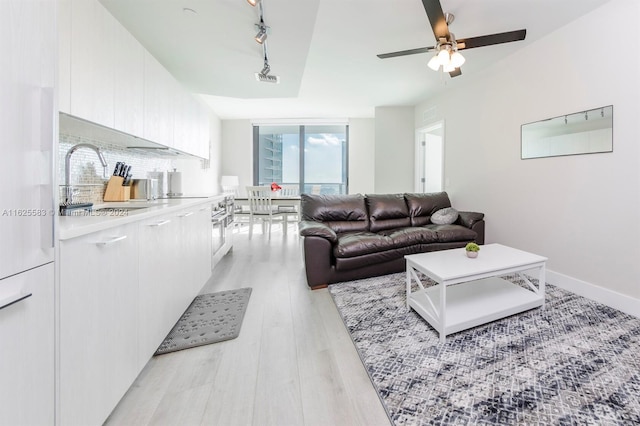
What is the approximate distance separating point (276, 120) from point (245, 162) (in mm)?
1333

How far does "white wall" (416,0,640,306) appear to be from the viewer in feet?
7.09

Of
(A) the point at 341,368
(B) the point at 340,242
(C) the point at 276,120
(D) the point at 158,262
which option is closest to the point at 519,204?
(B) the point at 340,242

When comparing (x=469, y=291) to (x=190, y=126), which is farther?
(x=190, y=126)

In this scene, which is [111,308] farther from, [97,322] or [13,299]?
[13,299]

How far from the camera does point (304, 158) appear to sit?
706 centimetres

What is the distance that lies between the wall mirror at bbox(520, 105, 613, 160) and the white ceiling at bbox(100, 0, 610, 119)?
2.46 ft

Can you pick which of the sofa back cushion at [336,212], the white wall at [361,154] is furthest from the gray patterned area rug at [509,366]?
the white wall at [361,154]

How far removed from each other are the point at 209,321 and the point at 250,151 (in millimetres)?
5455

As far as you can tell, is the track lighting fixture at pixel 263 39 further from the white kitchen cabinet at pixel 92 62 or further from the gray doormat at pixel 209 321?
the gray doormat at pixel 209 321

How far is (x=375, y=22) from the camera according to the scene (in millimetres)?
2484

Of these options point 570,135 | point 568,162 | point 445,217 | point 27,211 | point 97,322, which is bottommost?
point 97,322

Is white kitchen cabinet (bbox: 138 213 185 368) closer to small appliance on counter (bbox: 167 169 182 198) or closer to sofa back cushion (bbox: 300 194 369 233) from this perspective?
small appliance on counter (bbox: 167 169 182 198)

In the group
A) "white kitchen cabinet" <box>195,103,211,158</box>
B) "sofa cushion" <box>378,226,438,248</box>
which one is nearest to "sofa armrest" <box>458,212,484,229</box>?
"sofa cushion" <box>378,226,438,248</box>

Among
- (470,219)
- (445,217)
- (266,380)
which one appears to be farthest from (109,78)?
(470,219)
